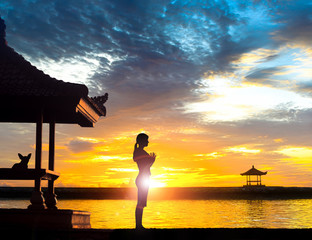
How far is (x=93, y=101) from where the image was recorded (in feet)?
38.6

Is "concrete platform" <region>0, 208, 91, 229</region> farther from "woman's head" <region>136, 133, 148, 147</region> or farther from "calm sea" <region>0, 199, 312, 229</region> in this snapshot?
"calm sea" <region>0, 199, 312, 229</region>

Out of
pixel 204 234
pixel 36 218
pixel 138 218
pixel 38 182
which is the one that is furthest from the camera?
pixel 38 182

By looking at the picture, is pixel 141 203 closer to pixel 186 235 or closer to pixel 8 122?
pixel 186 235

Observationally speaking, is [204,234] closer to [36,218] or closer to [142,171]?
[142,171]

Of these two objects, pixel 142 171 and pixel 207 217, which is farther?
pixel 207 217

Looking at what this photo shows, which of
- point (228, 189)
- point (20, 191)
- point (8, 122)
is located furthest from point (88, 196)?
point (8, 122)

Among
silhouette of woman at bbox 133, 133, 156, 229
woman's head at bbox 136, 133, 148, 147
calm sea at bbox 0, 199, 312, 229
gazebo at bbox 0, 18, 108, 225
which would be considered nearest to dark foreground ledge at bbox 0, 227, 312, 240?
silhouette of woman at bbox 133, 133, 156, 229

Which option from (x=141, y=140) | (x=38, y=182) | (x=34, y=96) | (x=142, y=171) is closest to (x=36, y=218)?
(x=38, y=182)

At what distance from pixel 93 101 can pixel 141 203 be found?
13.1 feet

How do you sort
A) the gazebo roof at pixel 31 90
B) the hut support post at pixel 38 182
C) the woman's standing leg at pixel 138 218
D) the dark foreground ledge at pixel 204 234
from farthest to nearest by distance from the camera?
the hut support post at pixel 38 182
the gazebo roof at pixel 31 90
the woman's standing leg at pixel 138 218
the dark foreground ledge at pixel 204 234

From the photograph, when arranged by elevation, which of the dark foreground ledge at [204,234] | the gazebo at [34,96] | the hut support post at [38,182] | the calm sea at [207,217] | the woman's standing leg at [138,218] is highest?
the gazebo at [34,96]

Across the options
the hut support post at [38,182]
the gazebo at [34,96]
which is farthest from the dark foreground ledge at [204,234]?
the gazebo at [34,96]

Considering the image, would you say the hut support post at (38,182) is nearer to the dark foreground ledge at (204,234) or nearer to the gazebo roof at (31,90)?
the gazebo roof at (31,90)

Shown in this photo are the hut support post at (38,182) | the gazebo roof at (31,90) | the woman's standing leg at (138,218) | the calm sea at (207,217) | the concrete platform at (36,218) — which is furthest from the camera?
the calm sea at (207,217)
